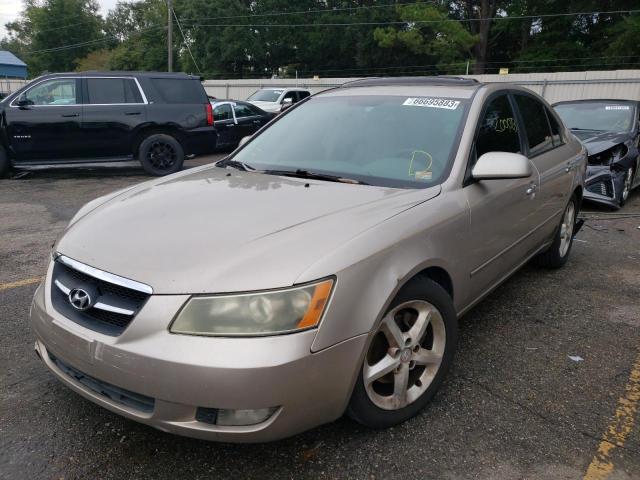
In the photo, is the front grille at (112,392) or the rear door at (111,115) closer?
the front grille at (112,392)

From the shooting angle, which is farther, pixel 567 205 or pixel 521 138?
pixel 567 205

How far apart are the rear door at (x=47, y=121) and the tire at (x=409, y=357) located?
827 centimetres

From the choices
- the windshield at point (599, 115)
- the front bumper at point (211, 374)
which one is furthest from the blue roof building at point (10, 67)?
the front bumper at point (211, 374)

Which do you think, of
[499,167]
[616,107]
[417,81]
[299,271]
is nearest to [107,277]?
[299,271]

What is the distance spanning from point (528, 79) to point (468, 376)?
21.1 m

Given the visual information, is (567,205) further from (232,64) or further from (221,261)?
(232,64)

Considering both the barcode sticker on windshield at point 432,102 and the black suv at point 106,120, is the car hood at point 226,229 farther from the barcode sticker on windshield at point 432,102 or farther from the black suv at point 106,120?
the black suv at point 106,120

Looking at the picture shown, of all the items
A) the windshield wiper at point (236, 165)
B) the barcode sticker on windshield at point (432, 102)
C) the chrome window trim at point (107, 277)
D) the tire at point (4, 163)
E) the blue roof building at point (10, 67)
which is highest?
the blue roof building at point (10, 67)

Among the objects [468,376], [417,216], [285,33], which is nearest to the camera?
[417,216]

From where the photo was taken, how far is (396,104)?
11.0 ft

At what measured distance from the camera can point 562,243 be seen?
4.75 metres

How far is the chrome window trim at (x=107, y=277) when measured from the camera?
6.61 ft

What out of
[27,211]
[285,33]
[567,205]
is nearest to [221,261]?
[567,205]

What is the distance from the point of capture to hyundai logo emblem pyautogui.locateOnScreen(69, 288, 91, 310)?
2.14 metres
